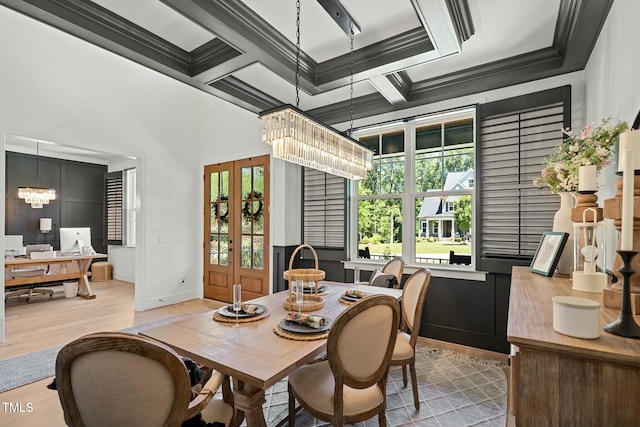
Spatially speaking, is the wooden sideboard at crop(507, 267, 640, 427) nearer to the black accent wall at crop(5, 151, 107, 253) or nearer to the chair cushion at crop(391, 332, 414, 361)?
the chair cushion at crop(391, 332, 414, 361)

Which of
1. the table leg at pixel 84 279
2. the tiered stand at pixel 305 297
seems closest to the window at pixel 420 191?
the tiered stand at pixel 305 297

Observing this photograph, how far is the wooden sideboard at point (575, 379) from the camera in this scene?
28.7 inches

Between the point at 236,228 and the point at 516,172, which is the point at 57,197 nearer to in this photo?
the point at 236,228

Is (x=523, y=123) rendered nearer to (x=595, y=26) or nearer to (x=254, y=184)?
(x=595, y=26)

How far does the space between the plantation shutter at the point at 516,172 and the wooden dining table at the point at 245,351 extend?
82.6 inches

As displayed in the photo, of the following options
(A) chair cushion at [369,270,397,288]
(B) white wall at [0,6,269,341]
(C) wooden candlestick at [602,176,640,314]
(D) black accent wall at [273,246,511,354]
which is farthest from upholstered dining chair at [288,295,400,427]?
(B) white wall at [0,6,269,341]

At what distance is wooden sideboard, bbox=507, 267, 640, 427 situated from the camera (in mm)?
729

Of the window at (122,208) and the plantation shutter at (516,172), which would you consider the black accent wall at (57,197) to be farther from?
the plantation shutter at (516,172)

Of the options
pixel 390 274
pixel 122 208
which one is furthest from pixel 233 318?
pixel 122 208

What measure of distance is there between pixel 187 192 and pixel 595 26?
17.8 feet

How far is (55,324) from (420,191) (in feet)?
16.3

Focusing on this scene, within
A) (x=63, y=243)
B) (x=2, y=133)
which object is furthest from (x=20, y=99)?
(x=63, y=243)

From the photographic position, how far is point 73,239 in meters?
6.73

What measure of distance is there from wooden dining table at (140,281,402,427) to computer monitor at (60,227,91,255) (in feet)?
21.1
